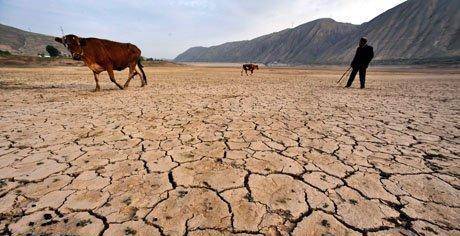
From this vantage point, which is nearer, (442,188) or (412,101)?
(442,188)

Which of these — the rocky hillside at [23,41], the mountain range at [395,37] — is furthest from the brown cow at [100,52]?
the rocky hillside at [23,41]

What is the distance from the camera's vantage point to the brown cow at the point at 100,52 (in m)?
6.95

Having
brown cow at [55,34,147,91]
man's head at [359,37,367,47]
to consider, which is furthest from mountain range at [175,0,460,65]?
brown cow at [55,34,147,91]

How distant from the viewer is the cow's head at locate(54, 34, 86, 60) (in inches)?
270

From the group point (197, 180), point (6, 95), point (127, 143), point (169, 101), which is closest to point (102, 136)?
point (127, 143)

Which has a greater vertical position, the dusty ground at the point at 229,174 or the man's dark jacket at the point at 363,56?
the man's dark jacket at the point at 363,56

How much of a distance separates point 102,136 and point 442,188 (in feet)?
13.2

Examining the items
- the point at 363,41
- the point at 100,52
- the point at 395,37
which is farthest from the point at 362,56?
the point at 395,37

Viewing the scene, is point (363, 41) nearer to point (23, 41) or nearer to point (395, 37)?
point (395, 37)

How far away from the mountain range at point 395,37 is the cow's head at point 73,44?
5853 centimetres

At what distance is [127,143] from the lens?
343 cm

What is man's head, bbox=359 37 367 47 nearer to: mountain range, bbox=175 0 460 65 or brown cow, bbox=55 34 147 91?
brown cow, bbox=55 34 147 91

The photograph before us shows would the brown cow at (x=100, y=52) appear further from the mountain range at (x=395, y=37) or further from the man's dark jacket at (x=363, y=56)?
the mountain range at (x=395, y=37)

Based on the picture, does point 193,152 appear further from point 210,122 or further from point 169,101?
point 169,101
